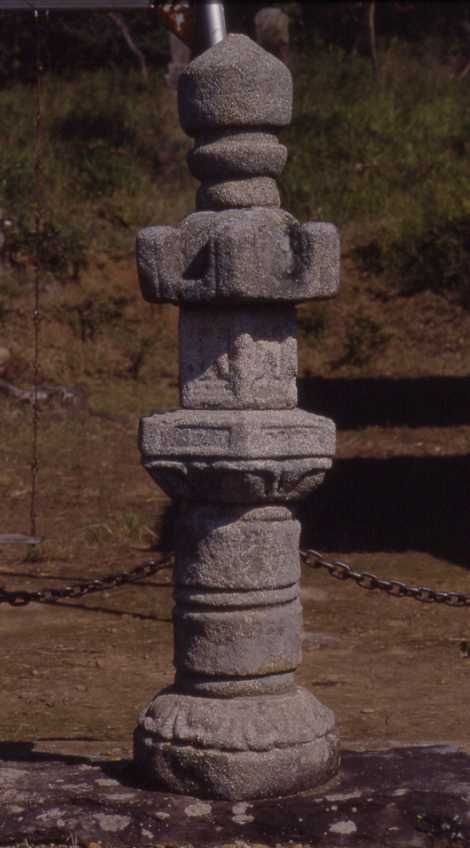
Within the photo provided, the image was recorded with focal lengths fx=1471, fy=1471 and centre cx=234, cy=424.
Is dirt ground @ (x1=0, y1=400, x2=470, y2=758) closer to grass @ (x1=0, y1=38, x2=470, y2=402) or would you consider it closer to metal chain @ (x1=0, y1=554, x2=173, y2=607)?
metal chain @ (x1=0, y1=554, x2=173, y2=607)

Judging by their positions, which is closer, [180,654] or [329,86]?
[180,654]

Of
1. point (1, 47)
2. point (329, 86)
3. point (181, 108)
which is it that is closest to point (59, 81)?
point (1, 47)

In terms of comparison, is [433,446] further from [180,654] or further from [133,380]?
[180,654]

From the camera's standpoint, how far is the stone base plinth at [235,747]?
16.8ft

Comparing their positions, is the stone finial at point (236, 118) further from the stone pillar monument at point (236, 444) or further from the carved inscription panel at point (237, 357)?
the carved inscription panel at point (237, 357)

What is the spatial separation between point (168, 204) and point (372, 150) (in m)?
3.58

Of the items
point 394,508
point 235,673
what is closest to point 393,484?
point 394,508

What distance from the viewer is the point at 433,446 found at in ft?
52.1

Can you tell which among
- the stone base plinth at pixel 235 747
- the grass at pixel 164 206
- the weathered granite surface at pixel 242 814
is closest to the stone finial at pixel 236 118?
the stone base plinth at pixel 235 747

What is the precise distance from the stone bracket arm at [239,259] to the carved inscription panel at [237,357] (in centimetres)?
10

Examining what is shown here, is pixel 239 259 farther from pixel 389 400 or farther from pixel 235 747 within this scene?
pixel 389 400

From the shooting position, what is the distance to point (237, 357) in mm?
5184

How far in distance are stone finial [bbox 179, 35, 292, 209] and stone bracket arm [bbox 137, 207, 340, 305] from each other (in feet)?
0.38

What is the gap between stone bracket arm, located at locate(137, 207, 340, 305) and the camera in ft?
16.6
